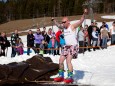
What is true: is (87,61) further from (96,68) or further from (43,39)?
(43,39)

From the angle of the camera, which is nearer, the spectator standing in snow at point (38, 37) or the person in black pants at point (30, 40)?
the spectator standing in snow at point (38, 37)

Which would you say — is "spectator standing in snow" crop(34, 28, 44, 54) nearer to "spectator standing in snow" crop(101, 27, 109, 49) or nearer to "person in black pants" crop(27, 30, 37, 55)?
"person in black pants" crop(27, 30, 37, 55)

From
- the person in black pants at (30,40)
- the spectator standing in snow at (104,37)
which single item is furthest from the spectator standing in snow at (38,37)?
the spectator standing in snow at (104,37)

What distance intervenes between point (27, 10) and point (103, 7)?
31105mm

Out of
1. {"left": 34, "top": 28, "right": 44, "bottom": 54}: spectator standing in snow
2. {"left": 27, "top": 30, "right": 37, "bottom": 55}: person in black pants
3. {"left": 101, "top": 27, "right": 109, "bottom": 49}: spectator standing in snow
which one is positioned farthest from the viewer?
{"left": 101, "top": 27, "right": 109, "bottom": 49}: spectator standing in snow

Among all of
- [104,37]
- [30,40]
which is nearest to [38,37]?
[30,40]

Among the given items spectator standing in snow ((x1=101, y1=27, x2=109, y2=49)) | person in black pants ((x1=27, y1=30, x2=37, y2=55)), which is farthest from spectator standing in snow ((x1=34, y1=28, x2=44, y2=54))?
spectator standing in snow ((x1=101, y1=27, x2=109, y2=49))

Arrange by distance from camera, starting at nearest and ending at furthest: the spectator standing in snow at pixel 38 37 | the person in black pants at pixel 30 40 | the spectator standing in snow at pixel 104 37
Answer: the spectator standing in snow at pixel 38 37, the person in black pants at pixel 30 40, the spectator standing in snow at pixel 104 37

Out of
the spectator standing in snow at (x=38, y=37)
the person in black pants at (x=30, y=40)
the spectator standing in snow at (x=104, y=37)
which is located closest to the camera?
the spectator standing in snow at (x=38, y=37)

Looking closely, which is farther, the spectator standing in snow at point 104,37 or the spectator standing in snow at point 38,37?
the spectator standing in snow at point 104,37

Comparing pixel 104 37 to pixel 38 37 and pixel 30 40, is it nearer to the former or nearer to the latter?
pixel 38 37

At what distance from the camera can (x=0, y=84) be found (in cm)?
1045

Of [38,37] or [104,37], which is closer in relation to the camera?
[38,37]

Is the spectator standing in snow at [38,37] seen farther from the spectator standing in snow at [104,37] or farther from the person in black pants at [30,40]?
the spectator standing in snow at [104,37]
